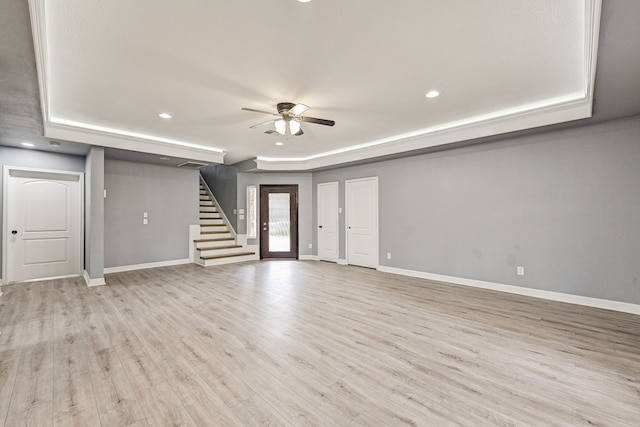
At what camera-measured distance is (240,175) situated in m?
8.05

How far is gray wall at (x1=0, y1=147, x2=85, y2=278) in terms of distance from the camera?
202 inches

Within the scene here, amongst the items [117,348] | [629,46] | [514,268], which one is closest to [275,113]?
[117,348]

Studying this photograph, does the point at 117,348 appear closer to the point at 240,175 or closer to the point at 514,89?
the point at 514,89

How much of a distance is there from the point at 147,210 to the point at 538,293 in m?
7.94

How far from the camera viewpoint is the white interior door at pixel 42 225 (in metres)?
5.22

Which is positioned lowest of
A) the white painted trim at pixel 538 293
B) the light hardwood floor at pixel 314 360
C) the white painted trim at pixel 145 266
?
the light hardwood floor at pixel 314 360

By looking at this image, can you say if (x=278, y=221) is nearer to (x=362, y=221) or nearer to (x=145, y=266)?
(x=362, y=221)

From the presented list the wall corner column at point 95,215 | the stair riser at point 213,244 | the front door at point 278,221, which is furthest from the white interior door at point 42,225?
the front door at point 278,221

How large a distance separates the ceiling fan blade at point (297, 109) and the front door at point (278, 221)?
14.5 ft

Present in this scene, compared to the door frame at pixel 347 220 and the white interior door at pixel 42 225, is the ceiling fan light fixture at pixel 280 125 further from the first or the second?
the white interior door at pixel 42 225

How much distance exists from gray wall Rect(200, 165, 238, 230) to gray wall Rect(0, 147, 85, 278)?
11.1ft

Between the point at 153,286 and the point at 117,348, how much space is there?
8.33ft

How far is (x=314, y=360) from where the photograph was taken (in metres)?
2.50

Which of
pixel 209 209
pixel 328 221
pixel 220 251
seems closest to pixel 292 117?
pixel 328 221
